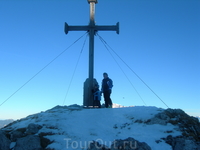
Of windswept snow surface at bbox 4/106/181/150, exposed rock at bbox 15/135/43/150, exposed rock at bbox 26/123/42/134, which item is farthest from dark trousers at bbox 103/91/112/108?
exposed rock at bbox 15/135/43/150

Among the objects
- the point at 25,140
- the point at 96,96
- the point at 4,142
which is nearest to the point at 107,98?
the point at 96,96

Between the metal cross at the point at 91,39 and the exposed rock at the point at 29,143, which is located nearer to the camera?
the exposed rock at the point at 29,143

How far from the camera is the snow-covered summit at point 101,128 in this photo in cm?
682

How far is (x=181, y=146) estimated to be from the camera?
671 centimetres

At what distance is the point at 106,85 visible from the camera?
11.9m

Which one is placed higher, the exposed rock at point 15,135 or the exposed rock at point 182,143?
the exposed rock at point 15,135

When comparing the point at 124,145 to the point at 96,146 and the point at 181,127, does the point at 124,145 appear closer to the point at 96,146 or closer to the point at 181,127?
the point at 96,146

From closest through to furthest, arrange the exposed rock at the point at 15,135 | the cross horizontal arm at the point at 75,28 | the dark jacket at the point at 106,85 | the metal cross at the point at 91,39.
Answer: the exposed rock at the point at 15,135 < the dark jacket at the point at 106,85 < the metal cross at the point at 91,39 < the cross horizontal arm at the point at 75,28

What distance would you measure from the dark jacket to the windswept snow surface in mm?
2175

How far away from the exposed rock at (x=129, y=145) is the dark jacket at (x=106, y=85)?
5234mm

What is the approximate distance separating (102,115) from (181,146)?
3.41 meters

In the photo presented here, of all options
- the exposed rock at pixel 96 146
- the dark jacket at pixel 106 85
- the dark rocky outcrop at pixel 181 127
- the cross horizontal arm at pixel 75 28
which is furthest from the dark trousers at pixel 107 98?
the exposed rock at pixel 96 146

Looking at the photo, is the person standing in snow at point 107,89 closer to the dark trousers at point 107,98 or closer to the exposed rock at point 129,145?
the dark trousers at point 107,98

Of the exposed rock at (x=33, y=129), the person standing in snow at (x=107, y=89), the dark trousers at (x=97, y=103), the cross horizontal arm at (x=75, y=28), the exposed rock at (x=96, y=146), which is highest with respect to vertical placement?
the cross horizontal arm at (x=75, y=28)
